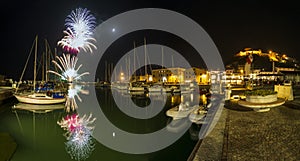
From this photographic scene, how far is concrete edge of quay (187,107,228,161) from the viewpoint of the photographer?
787cm

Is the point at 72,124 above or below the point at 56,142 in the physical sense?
above

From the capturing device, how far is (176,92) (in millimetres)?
52500

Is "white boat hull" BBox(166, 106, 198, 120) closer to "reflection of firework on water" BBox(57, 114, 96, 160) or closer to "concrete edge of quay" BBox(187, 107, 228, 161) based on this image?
"concrete edge of quay" BBox(187, 107, 228, 161)

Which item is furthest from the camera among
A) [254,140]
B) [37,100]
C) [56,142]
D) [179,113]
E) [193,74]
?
[193,74]

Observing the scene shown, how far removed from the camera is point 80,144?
14188mm

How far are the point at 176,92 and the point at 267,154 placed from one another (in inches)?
1786

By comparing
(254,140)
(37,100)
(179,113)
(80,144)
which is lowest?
A: (80,144)

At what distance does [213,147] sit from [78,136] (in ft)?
37.0

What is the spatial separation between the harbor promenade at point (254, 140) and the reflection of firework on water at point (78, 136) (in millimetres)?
7293

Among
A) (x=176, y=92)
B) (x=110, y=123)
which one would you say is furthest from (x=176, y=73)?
(x=110, y=123)

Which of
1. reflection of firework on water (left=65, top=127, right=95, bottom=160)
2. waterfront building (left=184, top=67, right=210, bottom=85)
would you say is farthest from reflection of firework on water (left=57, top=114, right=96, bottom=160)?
waterfront building (left=184, top=67, right=210, bottom=85)

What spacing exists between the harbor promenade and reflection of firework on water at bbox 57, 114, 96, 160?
7.29 m

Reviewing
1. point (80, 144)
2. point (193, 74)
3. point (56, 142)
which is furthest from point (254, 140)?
point (193, 74)

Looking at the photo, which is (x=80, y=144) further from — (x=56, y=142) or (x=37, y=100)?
(x=37, y=100)
